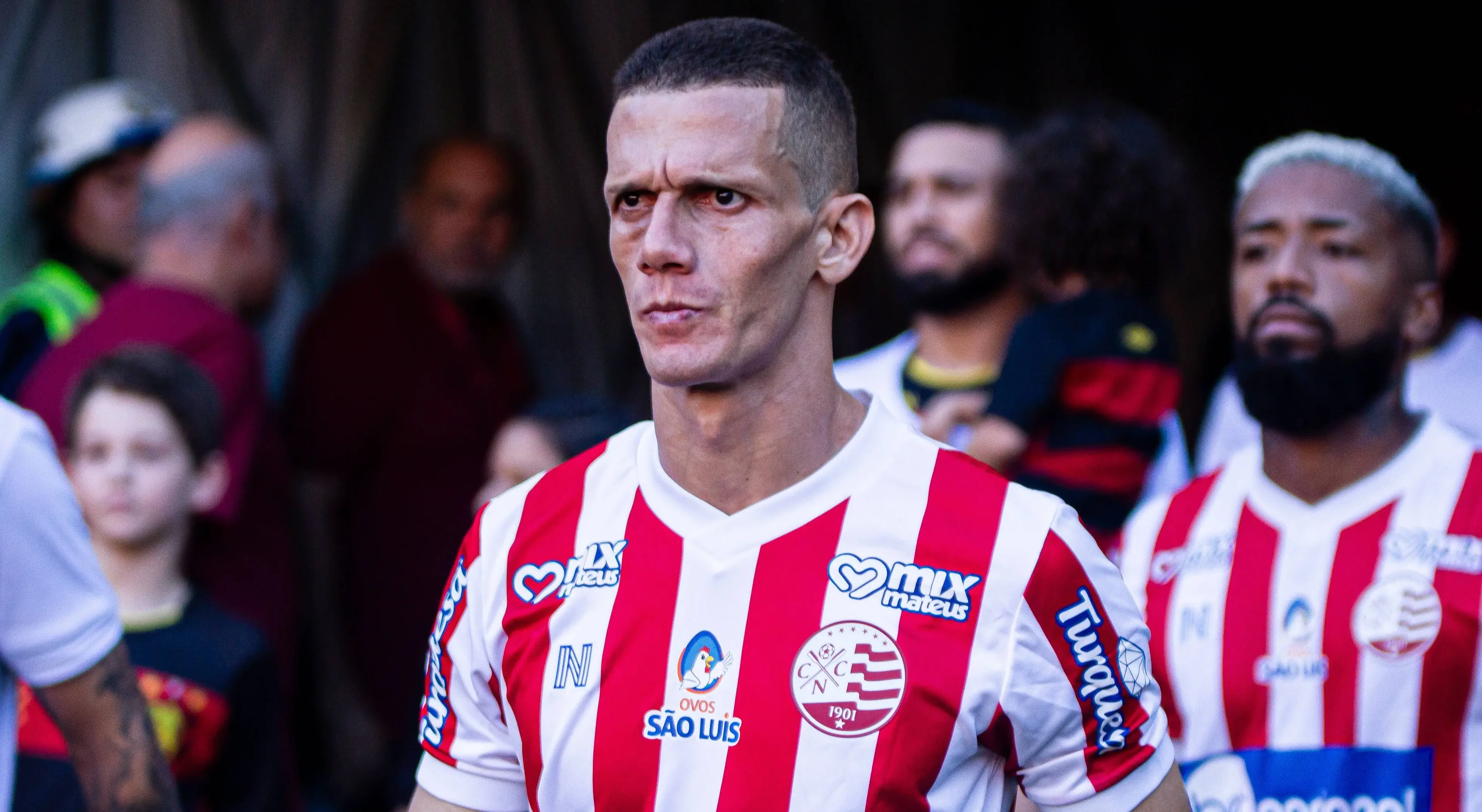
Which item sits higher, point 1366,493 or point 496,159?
point 496,159

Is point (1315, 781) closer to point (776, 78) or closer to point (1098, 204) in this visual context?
point (1098, 204)

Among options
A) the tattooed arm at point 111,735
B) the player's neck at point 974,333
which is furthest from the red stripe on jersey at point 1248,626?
the tattooed arm at point 111,735

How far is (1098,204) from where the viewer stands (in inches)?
153

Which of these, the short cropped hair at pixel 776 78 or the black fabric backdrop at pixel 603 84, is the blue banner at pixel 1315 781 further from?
the black fabric backdrop at pixel 603 84

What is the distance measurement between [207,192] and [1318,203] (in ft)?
10.1

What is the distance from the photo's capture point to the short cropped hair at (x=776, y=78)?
213cm

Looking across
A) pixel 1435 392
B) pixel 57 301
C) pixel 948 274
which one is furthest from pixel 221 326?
pixel 1435 392

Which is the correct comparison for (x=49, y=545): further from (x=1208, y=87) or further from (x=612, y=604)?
(x=1208, y=87)

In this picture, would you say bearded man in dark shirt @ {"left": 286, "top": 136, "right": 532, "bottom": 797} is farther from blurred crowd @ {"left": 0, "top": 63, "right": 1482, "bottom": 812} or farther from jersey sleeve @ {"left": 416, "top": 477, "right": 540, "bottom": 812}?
jersey sleeve @ {"left": 416, "top": 477, "right": 540, "bottom": 812}

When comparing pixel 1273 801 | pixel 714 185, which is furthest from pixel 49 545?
pixel 1273 801

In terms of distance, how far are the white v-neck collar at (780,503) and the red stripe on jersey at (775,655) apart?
0.06 feet

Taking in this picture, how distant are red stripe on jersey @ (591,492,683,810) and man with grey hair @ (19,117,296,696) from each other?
2.26 meters

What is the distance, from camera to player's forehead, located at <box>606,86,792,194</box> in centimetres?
208

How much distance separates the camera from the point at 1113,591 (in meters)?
2.19
